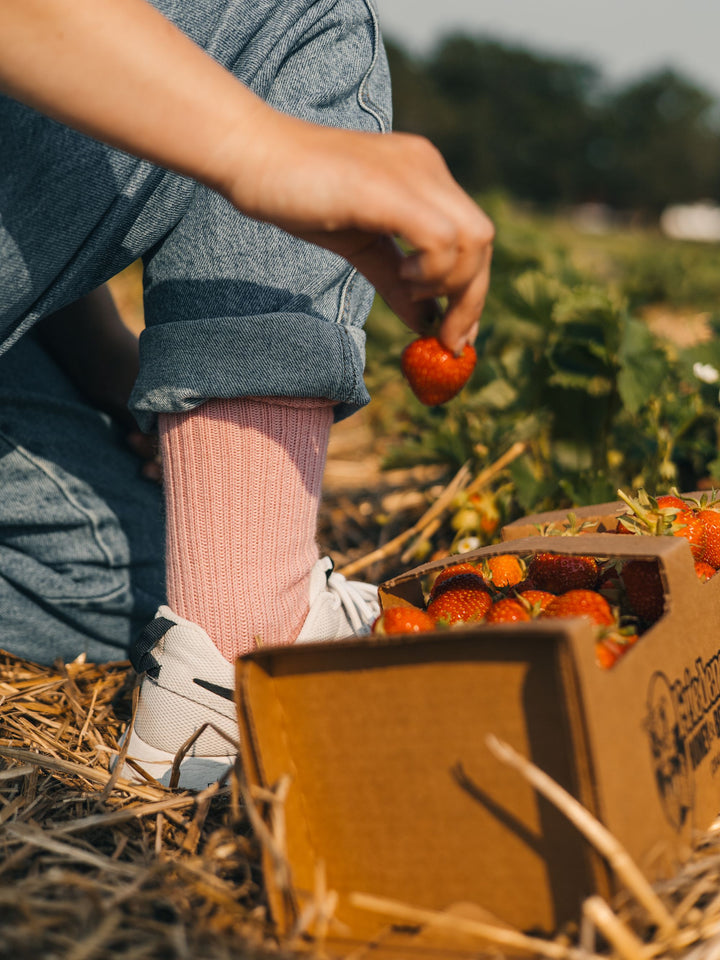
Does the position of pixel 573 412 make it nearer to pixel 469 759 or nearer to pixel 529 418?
pixel 529 418

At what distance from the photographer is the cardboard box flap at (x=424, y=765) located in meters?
0.68

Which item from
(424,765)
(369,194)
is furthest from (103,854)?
(369,194)

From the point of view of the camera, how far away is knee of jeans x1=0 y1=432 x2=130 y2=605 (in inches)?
48.2

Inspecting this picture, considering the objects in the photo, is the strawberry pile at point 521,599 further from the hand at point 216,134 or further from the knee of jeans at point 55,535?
the knee of jeans at point 55,535

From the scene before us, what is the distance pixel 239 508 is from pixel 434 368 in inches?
11.0

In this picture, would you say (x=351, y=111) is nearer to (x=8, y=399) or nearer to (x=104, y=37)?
(x=104, y=37)

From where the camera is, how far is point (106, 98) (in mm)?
680

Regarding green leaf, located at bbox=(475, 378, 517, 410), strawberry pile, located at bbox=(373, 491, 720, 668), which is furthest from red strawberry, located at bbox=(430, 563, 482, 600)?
green leaf, located at bbox=(475, 378, 517, 410)

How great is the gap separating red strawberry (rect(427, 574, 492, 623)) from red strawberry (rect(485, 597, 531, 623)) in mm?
29

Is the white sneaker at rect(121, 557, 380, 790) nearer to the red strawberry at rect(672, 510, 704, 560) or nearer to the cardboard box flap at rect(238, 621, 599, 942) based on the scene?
the cardboard box flap at rect(238, 621, 599, 942)

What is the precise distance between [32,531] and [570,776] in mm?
892

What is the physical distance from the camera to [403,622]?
86 centimetres

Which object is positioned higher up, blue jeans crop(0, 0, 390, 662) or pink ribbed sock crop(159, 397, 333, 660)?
blue jeans crop(0, 0, 390, 662)

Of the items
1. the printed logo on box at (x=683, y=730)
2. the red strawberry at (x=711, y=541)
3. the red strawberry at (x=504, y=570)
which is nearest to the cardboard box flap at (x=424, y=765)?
the printed logo on box at (x=683, y=730)
